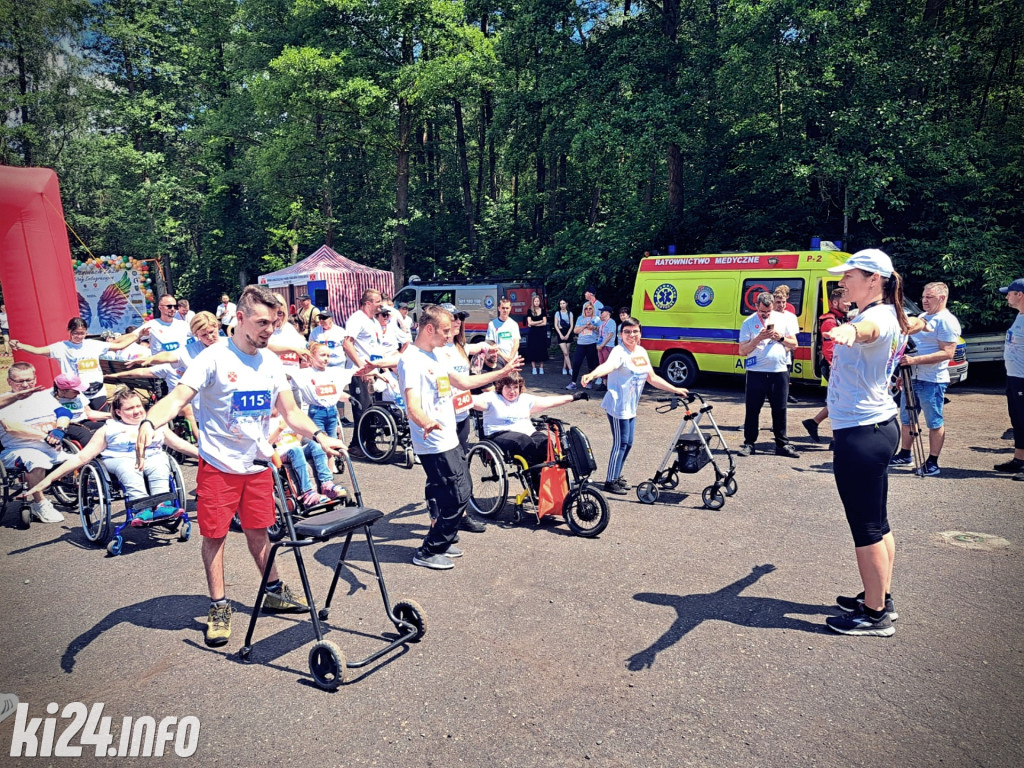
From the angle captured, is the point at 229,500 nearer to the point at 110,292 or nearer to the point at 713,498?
the point at 713,498

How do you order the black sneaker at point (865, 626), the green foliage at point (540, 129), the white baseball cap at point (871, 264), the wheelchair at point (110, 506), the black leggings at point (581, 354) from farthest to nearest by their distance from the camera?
the green foliage at point (540, 129) → the black leggings at point (581, 354) → the wheelchair at point (110, 506) → the black sneaker at point (865, 626) → the white baseball cap at point (871, 264)

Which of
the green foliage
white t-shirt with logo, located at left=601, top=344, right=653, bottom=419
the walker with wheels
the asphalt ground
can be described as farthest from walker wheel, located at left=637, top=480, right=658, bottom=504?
the green foliage

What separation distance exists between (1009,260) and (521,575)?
1408 cm

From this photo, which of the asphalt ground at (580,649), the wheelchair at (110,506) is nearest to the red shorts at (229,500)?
the asphalt ground at (580,649)

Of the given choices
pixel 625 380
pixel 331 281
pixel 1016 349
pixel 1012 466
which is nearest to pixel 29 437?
pixel 625 380

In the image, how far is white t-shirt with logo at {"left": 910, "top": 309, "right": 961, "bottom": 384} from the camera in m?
7.32

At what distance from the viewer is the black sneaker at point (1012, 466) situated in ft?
24.9

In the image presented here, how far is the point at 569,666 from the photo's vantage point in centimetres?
397

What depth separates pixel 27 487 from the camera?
7.07m

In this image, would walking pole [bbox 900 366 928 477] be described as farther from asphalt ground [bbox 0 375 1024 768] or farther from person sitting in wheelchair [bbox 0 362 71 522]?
person sitting in wheelchair [bbox 0 362 71 522]

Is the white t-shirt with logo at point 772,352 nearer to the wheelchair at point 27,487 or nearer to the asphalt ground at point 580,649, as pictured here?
the asphalt ground at point 580,649

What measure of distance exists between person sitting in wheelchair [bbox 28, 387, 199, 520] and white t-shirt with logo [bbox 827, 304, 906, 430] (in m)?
5.21

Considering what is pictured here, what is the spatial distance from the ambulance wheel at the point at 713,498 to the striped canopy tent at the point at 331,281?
18.4 meters

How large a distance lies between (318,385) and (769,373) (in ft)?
18.2
